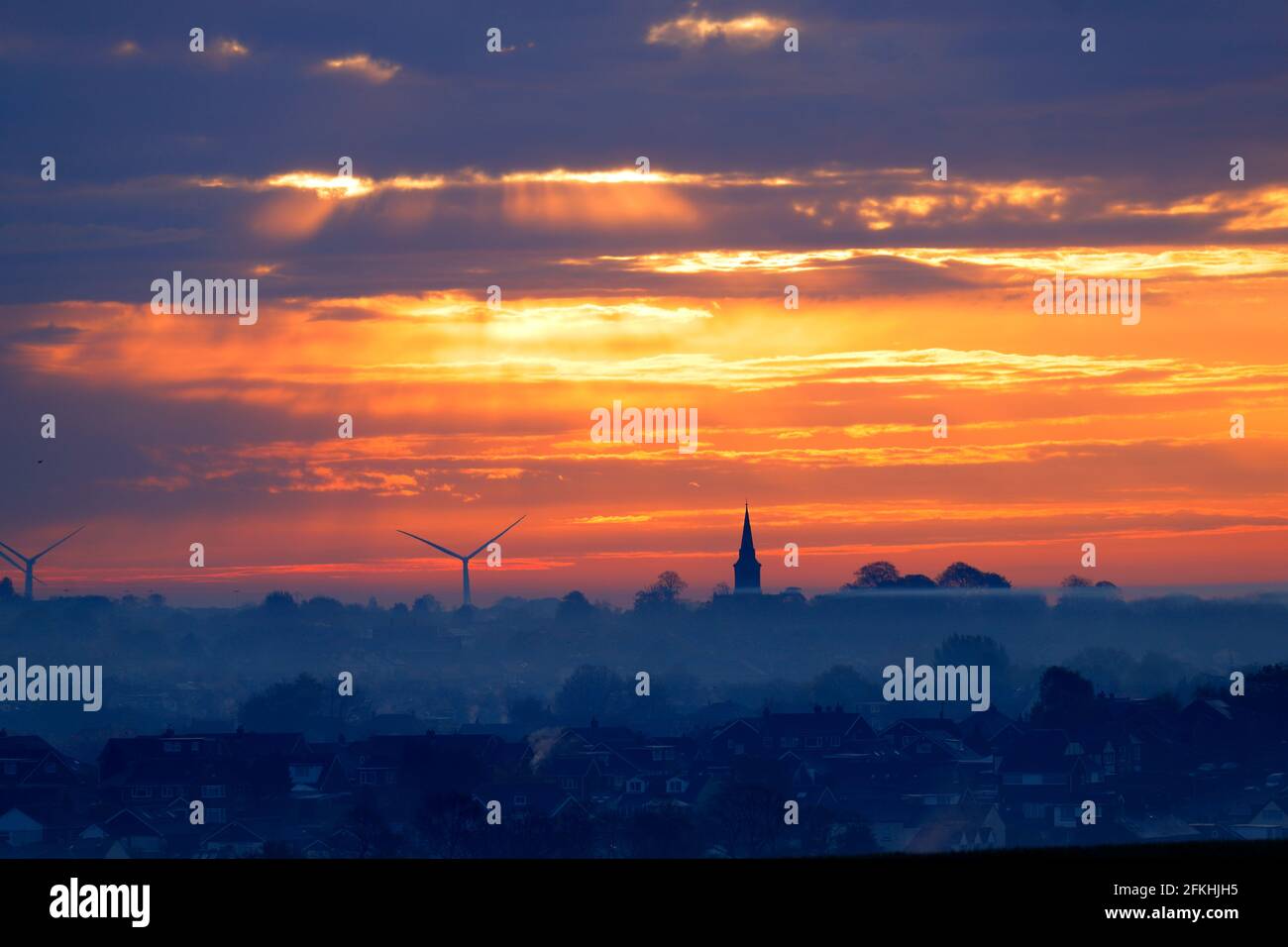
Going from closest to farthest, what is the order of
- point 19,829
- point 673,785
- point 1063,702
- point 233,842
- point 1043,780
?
1. point 233,842
2. point 19,829
3. point 1043,780
4. point 673,785
5. point 1063,702

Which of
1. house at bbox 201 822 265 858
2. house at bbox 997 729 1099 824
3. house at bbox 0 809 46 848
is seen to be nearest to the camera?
house at bbox 201 822 265 858


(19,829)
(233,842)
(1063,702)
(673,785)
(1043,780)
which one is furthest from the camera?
(1063,702)

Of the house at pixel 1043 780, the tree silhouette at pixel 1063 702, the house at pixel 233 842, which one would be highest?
the tree silhouette at pixel 1063 702

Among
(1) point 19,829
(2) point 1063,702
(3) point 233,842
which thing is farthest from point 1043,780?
(1) point 19,829

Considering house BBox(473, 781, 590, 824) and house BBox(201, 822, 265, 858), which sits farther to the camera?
house BBox(473, 781, 590, 824)

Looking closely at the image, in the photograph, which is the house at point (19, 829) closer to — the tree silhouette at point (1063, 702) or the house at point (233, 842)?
the house at point (233, 842)

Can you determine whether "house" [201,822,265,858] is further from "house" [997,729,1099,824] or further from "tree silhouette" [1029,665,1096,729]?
"tree silhouette" [1029,665,1096,729]

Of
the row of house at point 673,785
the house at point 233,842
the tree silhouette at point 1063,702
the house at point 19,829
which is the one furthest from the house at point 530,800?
the tree silhouette at point 1063,702

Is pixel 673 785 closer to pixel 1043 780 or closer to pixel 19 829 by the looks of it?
pixel 1043 780

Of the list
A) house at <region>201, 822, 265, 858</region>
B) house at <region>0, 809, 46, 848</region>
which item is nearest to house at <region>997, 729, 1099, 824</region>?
house at <region>201, 822, 265, 858</region>
